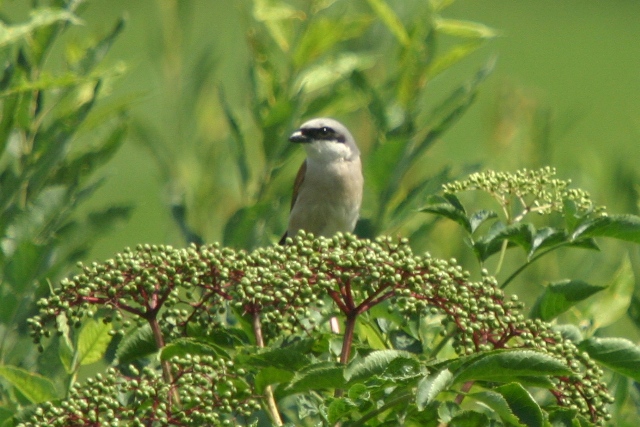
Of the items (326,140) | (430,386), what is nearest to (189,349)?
(430,386)

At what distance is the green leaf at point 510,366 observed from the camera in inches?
66.9

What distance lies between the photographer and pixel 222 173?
4.57 m

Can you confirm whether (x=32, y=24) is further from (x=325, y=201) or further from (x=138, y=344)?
(x=325, y=201)

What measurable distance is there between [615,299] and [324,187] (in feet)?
10.3

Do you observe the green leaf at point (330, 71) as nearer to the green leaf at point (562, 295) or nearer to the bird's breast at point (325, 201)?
the green leaf at point (562, 295)

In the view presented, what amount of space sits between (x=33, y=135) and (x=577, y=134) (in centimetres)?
1311

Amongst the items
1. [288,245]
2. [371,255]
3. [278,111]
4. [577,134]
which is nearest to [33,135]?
[278,111]

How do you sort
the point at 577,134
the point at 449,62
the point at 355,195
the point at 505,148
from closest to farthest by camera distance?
the point at 449,62 < the point at 505,148 < the point at 355,195 < the point at 577,134

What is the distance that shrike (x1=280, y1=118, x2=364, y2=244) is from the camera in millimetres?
5500

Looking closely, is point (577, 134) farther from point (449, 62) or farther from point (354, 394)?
point (354, 394)

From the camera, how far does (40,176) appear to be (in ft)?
9.46

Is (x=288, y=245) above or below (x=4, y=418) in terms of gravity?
above

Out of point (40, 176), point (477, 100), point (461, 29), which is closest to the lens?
point (40, 176)

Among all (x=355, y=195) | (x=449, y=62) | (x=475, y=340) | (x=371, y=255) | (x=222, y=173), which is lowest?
(x=475, y=340)
